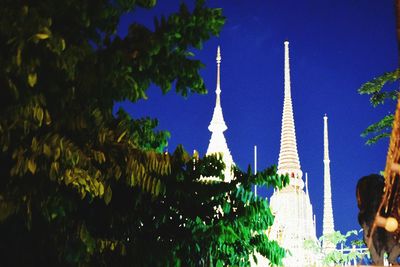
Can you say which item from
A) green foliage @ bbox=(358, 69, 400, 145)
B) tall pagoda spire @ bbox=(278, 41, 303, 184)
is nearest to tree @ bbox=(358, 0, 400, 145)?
green foliage @ bbox=(358, 69, 400, 145)

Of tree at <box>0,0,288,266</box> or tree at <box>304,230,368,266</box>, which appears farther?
tree at <box>304,230,368,266</box>

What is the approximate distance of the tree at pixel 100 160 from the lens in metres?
5.51

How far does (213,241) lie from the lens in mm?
7039

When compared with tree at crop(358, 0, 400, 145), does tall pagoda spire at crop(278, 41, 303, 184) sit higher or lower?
higher

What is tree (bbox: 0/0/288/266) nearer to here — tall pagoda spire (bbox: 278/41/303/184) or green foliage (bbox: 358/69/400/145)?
green foliage (bbox: 358/69/400/145)

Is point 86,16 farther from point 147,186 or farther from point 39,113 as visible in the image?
point 147,186

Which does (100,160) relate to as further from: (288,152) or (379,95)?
(288,152)

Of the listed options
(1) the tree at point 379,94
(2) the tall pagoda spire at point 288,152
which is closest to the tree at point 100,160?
(1) the tree at point 379,94

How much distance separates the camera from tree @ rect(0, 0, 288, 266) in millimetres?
5508

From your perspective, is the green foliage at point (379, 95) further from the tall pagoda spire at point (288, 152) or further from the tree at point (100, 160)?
the tall pagoda spire at point (288, 152)

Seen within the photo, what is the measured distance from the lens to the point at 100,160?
6.04m

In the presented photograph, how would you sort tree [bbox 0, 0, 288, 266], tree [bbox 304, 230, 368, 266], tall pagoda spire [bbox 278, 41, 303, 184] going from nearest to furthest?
tree [bbox 0, 0, 288, 266]
tree [bbox 304, 230, 368, 266]
tall pagoda spire [bbox 278, 41, 303, 184]

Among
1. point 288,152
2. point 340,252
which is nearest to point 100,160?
point 340,252

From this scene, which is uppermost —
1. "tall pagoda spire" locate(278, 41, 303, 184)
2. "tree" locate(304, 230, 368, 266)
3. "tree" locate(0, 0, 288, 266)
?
"tall pagoda spire" locate(278, 41, 303, 184)
